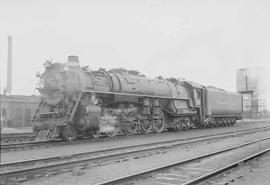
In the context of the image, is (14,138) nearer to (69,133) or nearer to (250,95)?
(69,133)

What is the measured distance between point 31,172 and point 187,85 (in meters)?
18.2

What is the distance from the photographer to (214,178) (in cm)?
780

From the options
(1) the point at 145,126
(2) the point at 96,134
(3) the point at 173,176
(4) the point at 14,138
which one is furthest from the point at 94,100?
(3) the point at 173,176

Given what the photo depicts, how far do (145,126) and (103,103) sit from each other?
355 cm

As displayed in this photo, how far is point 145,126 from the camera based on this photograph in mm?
19656

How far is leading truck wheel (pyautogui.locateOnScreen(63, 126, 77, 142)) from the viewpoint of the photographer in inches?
577

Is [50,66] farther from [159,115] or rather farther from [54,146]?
[159,115]

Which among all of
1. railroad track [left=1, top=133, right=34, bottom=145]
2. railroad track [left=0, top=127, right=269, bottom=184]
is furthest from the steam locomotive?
railroad track [left=0, top=127, right=269, bottom=184]

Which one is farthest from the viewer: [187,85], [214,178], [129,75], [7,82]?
[7,82]

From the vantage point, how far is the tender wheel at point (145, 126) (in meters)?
19.4

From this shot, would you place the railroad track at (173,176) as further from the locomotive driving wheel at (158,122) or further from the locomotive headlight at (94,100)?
the locomotive driving wheel at (158,122)

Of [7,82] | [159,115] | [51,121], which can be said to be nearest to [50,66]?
[51,121]

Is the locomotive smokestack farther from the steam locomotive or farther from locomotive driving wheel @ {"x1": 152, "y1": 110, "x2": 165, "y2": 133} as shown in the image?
locomotive driving wheel @ {"x1": 152, "y1": 110, "x2": 165, "y2": 133}

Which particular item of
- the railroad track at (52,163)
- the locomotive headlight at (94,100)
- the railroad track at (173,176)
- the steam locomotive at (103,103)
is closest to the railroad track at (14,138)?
the steam locomotive at (103,103)
